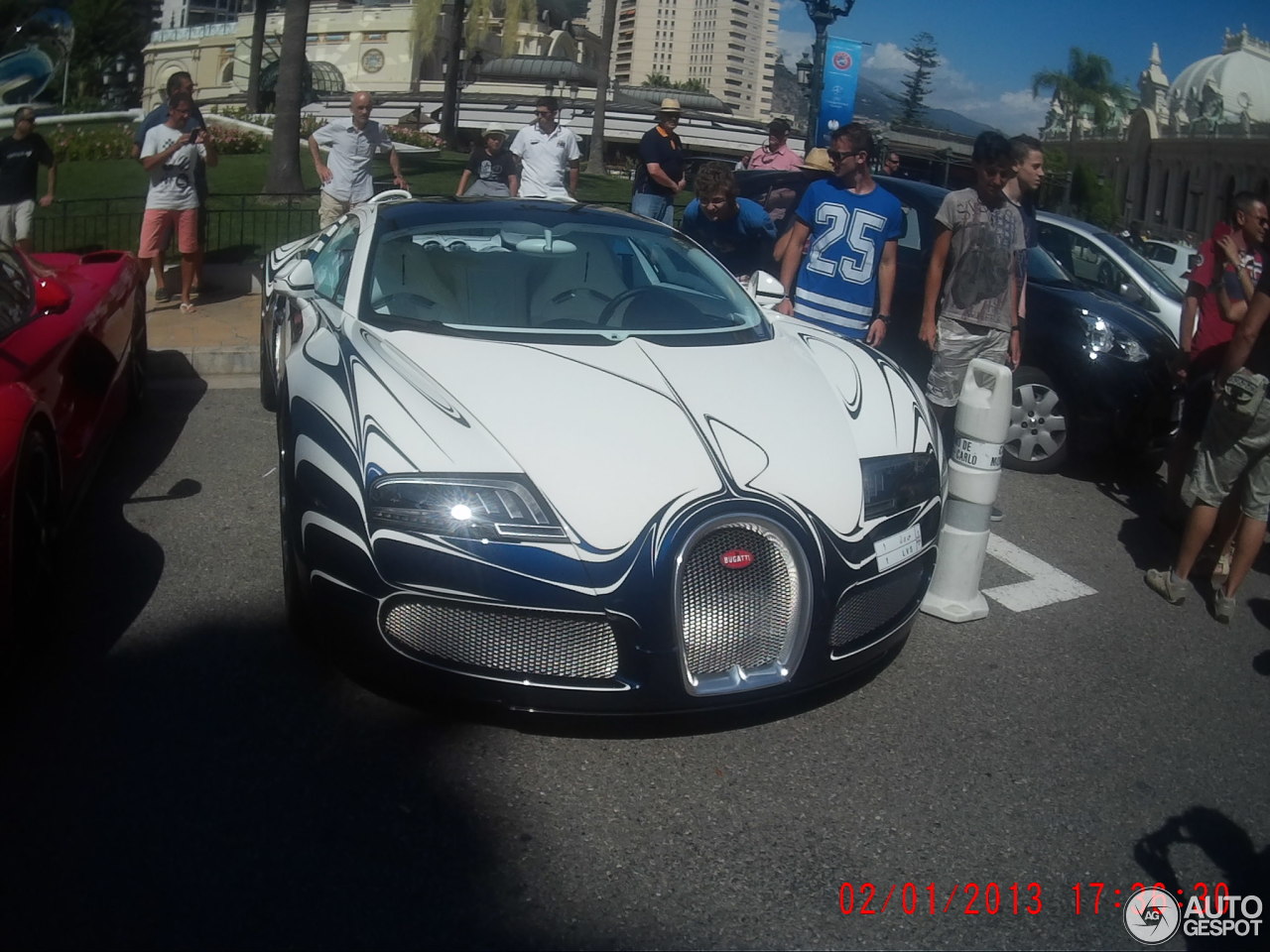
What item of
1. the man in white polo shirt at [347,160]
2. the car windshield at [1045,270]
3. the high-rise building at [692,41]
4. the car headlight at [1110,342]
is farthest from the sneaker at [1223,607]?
the high-rise building at [692,41]

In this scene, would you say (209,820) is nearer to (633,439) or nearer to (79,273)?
(633,439)

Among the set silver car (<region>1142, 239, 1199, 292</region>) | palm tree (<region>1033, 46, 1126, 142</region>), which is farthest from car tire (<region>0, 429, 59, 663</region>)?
palm tree (<region>1033, 46, 1126, 142</region>)

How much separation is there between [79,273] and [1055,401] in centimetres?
513

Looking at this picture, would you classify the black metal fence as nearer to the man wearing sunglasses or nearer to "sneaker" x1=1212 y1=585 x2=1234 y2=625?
the man wearing sunglasses

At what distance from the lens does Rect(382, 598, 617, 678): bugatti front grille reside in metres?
3.11

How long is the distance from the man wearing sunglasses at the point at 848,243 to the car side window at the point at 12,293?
3.29 metres

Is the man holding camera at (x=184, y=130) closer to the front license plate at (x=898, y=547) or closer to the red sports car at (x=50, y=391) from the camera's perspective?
the red sports car at (x=50, y=391)

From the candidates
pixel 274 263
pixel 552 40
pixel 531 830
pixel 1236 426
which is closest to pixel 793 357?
pixel 1236 426

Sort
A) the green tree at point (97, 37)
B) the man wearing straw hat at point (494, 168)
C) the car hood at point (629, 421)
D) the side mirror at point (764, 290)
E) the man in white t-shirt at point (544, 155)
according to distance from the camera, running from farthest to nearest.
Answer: the green tree at point (97, 37), the man wearing straw hat at point (494, 168), the man in white t-shirt at point (544, 155), the side mirror at point (764, 290), the car hood at point (629, 421)

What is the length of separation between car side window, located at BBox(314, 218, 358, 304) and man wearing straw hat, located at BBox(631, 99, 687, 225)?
4398 mm

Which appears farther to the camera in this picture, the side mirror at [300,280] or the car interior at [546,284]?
the side mirror at [300,280]

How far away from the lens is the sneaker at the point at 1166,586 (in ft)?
16.0

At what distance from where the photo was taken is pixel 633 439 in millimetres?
3422

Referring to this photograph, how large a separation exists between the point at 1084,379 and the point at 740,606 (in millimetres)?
3958
